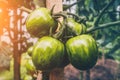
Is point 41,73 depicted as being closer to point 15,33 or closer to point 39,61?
point 39,61

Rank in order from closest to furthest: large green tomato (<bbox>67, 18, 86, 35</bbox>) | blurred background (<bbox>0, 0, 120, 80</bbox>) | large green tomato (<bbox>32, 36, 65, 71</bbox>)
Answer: large green tomato (<bbox>32, 36, 65, 71</bbox>)
large green tomato (<bbox>67, 18, 86, 35</bbox>)
blurred background (<bbox>0, 0, 120, 80</bbox>)

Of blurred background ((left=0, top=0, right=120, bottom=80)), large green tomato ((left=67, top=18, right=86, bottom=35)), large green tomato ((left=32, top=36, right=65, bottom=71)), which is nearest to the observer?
large green tomato ((left=32, top=36, right=65, bottom=71))

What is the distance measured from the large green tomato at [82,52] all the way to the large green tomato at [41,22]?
0.15 meters

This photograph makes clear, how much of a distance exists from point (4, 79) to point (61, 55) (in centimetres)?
851

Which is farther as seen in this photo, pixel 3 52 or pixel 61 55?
pixel 3 52

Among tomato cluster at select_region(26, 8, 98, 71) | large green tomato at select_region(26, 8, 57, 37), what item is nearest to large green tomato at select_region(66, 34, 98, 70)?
tomato cluster at select_region(26, 8, 98, 71)

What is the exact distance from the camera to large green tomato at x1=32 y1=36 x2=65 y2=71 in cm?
188

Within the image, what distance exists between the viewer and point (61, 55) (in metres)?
1.91

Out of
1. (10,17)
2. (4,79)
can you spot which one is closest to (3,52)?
(10,17)

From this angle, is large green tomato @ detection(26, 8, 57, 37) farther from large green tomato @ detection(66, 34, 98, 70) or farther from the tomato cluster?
large green tomato @ detection(66, 34, 98, 70)

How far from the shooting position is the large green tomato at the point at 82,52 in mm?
1932

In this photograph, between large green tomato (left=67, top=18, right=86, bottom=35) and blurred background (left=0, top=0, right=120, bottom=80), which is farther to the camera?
blurred background (left=0, top=0, right=120, bottom=80)

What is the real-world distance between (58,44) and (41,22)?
0.20m

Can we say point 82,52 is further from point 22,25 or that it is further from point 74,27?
point 22,25
